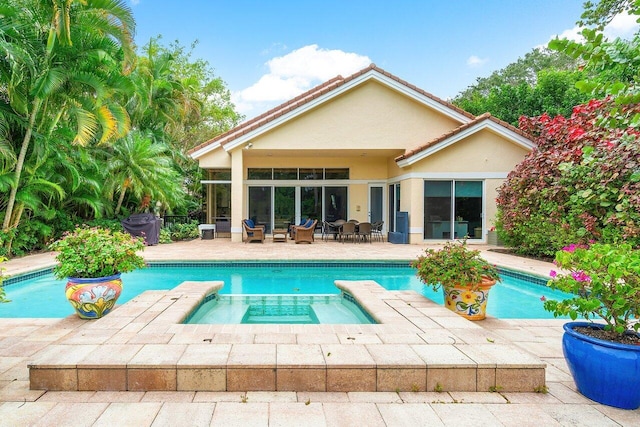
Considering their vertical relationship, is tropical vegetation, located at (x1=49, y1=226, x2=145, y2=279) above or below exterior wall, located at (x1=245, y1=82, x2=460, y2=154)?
below

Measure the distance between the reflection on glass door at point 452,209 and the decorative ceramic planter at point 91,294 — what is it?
434 inches

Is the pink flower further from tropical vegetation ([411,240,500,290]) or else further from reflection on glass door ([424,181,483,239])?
reflection on glass door ([424,181,483,239])

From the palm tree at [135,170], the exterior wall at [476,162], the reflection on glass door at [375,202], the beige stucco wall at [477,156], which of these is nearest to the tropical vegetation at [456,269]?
the exterior wall at [476,162]

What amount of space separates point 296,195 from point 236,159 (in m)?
3.56

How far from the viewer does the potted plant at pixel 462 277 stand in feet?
14.6

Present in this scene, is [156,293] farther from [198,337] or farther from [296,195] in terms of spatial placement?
[296,195]

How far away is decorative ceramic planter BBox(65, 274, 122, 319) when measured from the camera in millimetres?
4492

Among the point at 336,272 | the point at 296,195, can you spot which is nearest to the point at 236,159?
the point at 296,195

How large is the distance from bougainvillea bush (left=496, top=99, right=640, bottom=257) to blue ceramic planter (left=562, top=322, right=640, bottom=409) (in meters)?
5.17

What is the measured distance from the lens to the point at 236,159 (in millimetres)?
13797

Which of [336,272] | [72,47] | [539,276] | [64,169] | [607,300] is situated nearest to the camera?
[607,300]

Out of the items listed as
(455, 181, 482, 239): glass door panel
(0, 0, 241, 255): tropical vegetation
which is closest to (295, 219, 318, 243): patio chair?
(455, 181, 482, 239): glass door panel

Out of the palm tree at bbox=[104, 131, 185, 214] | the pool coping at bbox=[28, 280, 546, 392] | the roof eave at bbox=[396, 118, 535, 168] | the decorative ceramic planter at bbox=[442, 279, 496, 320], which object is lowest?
the pool coping at bbox=[28, 280, 546, 392]

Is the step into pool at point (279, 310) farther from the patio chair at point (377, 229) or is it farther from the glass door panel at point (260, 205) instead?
the glass door panel at point (260, 205)
